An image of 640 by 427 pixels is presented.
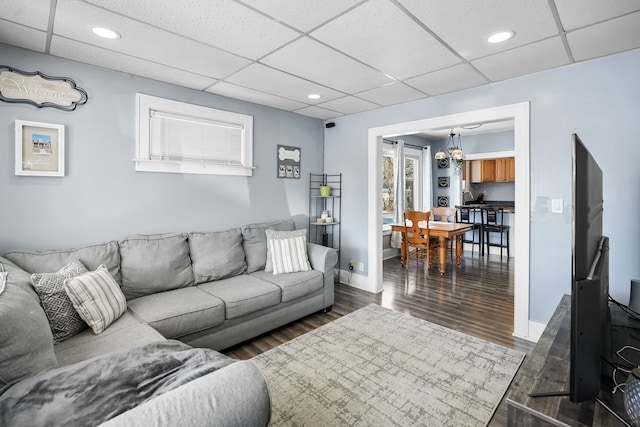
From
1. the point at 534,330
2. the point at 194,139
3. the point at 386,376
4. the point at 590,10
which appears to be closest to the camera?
the point at 590,10

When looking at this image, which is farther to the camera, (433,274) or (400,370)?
(433,274)

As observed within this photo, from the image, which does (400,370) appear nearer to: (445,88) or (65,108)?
(445,88)

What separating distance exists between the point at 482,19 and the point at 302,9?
1.14 meters

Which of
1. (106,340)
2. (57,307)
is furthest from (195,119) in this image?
(106,340)

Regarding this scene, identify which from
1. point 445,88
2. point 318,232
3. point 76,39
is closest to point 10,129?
point 76,39

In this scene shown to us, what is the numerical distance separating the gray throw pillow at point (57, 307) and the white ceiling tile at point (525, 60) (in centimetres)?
349

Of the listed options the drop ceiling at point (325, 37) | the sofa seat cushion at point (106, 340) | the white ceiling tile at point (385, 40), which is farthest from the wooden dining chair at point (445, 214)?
the sofa seat cushion at point (106, 340)

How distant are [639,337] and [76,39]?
3.80 metres

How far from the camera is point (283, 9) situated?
183 centimetres

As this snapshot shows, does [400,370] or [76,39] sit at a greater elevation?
[76,39]

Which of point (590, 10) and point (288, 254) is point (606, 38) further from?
point (288, 254)

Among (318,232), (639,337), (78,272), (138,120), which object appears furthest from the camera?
(318,232)

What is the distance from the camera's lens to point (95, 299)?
6.50 feet

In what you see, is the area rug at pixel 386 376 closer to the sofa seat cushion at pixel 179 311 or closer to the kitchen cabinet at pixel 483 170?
the sofa seat cushion at pixel 179 311
